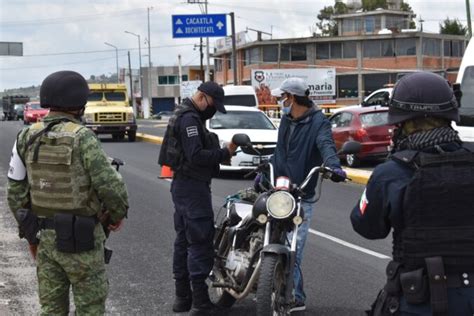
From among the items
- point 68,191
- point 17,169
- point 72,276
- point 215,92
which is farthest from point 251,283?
point 17,169

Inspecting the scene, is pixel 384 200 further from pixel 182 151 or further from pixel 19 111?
pixel 19 111

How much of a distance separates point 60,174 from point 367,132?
13.6 m

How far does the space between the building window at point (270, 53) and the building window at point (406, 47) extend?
10540mm

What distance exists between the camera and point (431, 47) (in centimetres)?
6400

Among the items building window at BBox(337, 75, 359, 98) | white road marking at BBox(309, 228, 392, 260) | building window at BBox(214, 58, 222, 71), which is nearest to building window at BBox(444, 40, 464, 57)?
building window at BBox(337, 75, 359, 98)

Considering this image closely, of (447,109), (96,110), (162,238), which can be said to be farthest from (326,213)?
(96,110)

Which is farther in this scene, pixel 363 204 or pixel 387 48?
pixel 387 48

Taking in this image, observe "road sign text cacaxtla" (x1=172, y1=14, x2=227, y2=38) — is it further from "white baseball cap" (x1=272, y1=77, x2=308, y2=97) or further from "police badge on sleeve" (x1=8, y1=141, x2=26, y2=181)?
"police badge on sleeve" (x1=8, y1=141, x2=26, y2=181)

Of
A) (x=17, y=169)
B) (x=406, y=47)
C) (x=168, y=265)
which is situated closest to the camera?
(x=17, y=169)

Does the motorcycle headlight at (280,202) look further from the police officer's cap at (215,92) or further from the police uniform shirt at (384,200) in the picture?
the police uniform shirt at (384,200)

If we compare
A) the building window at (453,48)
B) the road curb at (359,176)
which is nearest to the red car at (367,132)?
the road curb at (359,176)

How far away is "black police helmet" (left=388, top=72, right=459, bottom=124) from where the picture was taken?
Result: 2963 millimetres

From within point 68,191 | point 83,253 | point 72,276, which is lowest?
point 72,276

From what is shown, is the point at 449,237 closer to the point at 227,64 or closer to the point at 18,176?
the point at 18,176
